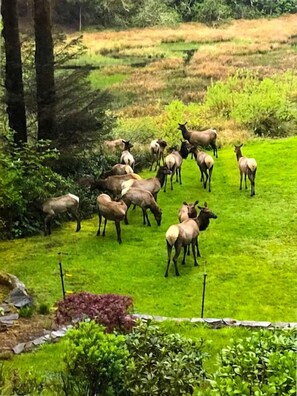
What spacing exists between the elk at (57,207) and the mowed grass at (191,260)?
1.10 ft

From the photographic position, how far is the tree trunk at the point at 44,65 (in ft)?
51.3

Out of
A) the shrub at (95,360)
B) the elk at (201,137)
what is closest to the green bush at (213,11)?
the elk at (201,137)

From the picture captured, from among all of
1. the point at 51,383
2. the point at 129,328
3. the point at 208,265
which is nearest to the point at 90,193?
the point at 208,265

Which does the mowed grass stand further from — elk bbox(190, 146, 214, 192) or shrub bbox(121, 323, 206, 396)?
shrub bbox(121, 323, 206, 396)

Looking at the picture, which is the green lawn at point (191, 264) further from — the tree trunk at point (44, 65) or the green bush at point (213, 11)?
the green bush at point (213, 11)

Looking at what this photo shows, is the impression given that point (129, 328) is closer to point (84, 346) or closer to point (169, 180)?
point (84, 346)

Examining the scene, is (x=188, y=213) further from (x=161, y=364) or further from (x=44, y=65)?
(x=161, y=364)

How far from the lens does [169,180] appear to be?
18.4 metres

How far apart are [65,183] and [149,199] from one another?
2.04 meters

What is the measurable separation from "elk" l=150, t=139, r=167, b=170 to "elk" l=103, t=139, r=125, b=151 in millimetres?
911

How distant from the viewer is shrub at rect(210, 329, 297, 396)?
5.11 meters

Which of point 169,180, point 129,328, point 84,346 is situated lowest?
point 169,180

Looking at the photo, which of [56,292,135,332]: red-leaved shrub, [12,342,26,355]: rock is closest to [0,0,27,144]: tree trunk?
[56,292,135,332]: red-leaved shrub

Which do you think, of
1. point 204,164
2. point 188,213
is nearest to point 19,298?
point 188,213
